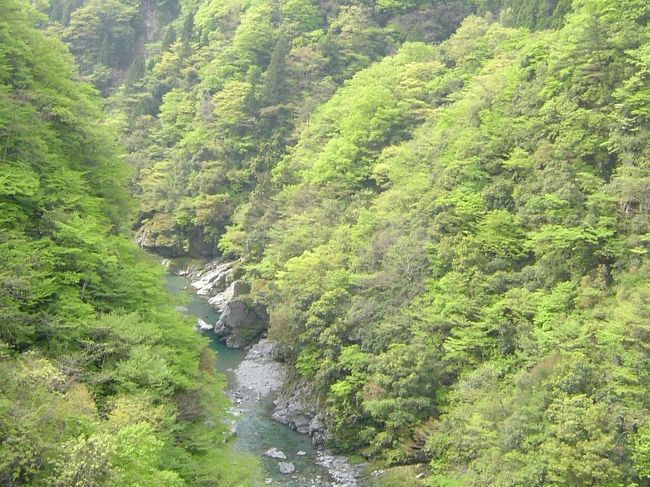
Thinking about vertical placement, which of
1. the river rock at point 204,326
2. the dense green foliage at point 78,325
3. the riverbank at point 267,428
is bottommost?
the river rock at point 204,326

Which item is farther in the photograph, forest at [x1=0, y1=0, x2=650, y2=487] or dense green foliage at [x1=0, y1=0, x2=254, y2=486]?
forest at [x1=0, y1=0, x2=650, y2=487]

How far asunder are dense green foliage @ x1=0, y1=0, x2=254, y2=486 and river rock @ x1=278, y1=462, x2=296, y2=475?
15.4 feet

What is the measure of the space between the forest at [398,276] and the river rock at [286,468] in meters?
1.97

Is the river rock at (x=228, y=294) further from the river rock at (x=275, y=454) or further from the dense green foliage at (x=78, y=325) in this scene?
the dense green foliage at (x=78, y=325)

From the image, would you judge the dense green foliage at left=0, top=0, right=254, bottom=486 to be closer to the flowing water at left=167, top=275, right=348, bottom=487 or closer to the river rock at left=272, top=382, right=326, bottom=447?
the flowing water at left=167, top=275, right=348, bottom=487

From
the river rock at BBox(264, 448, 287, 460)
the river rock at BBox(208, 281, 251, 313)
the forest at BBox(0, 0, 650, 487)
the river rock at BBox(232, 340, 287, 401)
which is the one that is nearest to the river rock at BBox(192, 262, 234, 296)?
the river rock at BBox(208, 281, 251, 313)

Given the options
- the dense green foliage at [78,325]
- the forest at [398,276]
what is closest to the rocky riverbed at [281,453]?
the forest at [398,276]

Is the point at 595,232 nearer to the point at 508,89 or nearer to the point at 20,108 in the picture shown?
the point at 508,89

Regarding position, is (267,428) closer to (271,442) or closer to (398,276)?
(271,442)

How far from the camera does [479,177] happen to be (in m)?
29.7

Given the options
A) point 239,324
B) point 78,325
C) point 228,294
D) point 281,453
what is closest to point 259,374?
point 239,324

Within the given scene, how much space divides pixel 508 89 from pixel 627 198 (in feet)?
35.1

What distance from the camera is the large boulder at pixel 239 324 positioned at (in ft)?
129

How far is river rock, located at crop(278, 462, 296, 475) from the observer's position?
994 inches
